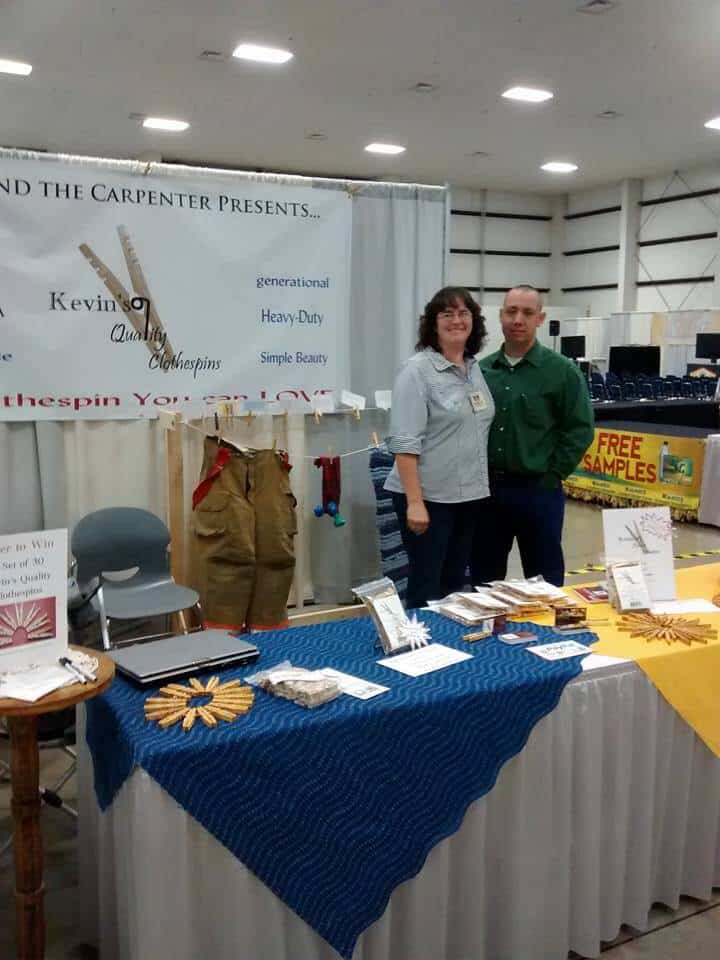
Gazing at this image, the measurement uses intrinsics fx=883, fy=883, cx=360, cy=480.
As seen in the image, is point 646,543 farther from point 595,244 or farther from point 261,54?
point 595,244

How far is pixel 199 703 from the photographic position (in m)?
1.71

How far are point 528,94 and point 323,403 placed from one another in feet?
21.1

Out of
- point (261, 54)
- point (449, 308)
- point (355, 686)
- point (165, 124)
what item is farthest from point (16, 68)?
point (355, 686)

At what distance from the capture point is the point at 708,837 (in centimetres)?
212

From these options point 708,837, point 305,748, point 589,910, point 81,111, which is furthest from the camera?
point 81,111

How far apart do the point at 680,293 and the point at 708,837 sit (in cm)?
1347

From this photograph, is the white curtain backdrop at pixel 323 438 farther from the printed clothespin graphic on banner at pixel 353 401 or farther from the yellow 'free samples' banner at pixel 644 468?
the yellow 'free samples' banner at pixel 644 468

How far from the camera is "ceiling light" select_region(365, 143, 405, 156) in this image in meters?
11.6

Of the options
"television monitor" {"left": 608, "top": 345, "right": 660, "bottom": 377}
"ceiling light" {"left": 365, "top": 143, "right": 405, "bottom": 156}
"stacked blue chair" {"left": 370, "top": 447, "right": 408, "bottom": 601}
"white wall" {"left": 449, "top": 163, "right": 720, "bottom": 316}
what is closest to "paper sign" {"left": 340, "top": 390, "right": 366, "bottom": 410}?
"stacked blue chair" {"left": 370, "top": 447, "right": 408, "bottom": 601}

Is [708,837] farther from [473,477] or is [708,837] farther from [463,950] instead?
[473,477]

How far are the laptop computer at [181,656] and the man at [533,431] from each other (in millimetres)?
1254

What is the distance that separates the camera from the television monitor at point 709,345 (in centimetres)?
1175

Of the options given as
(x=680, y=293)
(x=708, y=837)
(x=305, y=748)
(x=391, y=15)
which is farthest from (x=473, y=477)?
(x=680, y=293)

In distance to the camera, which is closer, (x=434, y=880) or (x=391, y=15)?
(x=434, y=880)
